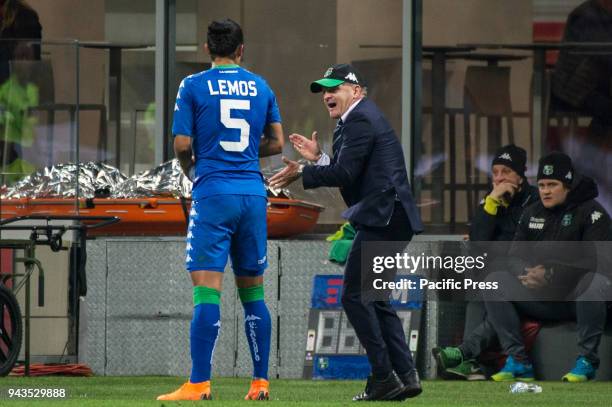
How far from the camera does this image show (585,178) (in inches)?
509

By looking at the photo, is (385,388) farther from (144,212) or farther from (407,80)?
(407,80)

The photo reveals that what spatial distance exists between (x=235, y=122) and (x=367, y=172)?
942 millimetres

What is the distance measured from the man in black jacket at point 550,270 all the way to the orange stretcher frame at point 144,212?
77.8 inches

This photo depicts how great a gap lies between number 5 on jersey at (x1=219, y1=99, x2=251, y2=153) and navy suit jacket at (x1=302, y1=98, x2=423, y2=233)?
1.59 ft

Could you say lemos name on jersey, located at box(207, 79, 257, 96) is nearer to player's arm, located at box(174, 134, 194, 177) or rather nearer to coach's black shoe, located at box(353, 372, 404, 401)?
player's arm, located at box(174, 134, 194, 177)

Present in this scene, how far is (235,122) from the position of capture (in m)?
9.17

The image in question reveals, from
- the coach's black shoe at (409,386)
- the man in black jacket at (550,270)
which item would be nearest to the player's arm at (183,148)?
the coach's black shoe at (409,386)

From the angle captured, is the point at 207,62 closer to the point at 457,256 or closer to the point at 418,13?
the point at 418,13

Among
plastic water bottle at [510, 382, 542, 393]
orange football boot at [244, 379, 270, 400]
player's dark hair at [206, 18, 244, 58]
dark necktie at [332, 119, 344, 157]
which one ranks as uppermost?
player's dark hair at [206, 18, 244, 58]

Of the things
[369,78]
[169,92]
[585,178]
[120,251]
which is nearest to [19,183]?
[120,251]

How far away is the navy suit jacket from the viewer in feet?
31.2

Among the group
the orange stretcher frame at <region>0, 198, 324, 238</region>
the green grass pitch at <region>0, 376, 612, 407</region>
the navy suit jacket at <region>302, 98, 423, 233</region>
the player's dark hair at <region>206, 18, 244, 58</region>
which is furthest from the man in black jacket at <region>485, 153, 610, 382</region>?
the player's dark hair at <region>206, 18, 244, 58</region>

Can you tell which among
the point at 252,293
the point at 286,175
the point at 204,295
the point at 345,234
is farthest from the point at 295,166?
the point at 345,234

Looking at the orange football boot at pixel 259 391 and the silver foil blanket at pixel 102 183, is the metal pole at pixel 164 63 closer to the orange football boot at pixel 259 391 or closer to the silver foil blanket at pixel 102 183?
the silver foil blanket at pixel 102 183
